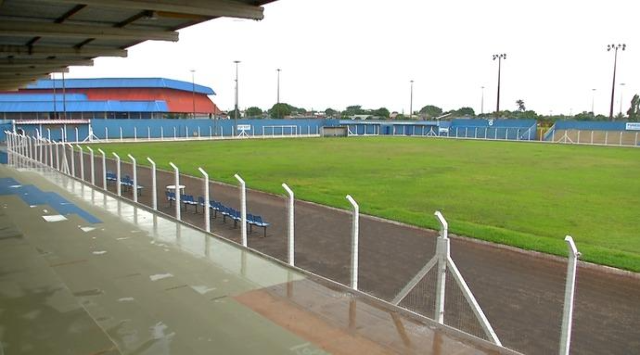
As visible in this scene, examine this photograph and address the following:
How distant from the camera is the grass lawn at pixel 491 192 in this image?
1232cm

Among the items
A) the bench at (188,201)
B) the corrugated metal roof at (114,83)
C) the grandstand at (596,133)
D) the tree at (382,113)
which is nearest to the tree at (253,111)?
the tree at (382,113)

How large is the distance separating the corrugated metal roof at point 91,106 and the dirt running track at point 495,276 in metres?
75.0

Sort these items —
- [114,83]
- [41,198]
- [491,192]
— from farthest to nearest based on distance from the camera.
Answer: [114,83], [491,192], [41,198]

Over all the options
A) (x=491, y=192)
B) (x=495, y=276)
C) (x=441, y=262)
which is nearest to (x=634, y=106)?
(x=491, y=192)

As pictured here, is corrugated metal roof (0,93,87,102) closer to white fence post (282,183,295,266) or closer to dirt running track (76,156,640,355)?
dirt running track (76,156,640,355)

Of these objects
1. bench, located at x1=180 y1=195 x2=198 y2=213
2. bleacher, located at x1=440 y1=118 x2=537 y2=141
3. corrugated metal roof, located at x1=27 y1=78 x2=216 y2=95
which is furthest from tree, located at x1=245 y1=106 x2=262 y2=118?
bench, located at x1=180 y1=195 x2=198 y2=213

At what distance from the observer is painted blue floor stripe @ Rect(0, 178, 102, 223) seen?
13.8 metres

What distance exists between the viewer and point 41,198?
16.2m

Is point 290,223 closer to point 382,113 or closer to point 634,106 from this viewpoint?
point 634,106

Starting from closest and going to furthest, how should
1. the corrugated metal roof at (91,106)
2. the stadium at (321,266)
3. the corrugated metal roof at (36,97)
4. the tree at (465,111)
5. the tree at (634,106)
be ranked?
the stadium at (321,266) < the corrugated metal roof at (91,106) < the corrugated metal roof at (36,97) < the tree at (634,106) < the tree at (465,111)

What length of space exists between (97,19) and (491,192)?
15.3m

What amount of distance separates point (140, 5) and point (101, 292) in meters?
4.39

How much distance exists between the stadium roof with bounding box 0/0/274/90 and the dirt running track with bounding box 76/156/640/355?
4.85 meters

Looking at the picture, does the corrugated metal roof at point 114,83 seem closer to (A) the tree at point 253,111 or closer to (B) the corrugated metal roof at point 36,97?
(B) the corrugated metal roof at point 36,97
